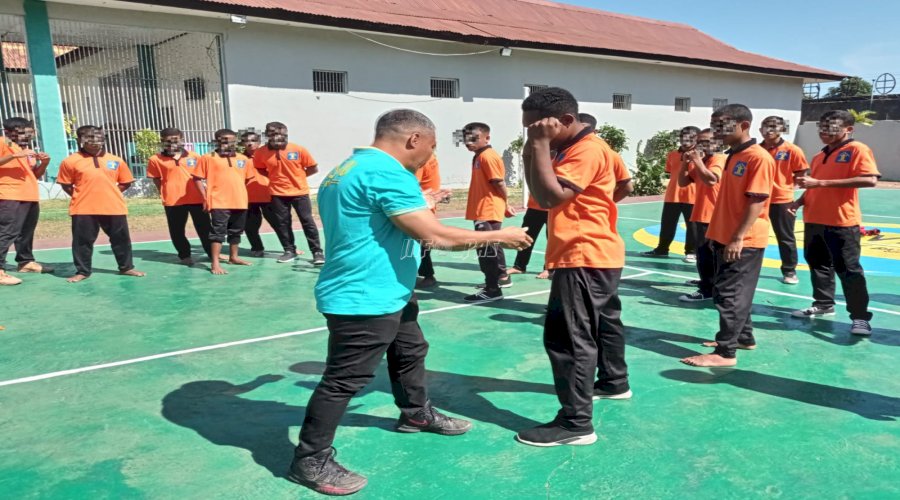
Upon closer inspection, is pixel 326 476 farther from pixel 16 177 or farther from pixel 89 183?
pixel 16 177

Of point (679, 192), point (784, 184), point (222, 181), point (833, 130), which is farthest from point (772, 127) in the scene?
point (222, 181)

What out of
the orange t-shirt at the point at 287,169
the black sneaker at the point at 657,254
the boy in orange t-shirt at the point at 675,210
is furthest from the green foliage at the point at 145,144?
the boy in orange t-shirt at the point at 675,210

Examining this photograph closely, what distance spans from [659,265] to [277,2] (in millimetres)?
12872

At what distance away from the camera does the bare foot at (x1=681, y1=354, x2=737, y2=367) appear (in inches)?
179

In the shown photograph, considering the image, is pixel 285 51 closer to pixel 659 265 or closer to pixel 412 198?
pixel 659 265

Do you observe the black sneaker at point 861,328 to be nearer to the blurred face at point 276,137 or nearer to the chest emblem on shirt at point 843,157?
the chest emblem on shirt at point 843,157

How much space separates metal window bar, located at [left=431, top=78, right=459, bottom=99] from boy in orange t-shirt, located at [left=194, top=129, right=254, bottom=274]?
12.3 m

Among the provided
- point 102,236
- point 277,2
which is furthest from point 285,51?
point 102,236

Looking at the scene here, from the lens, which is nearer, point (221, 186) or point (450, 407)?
point (450, 407)

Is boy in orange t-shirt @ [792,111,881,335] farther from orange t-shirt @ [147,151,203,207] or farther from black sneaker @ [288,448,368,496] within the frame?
orange t-shirt @ [147,151,203,207]

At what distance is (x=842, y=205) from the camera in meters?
5.30

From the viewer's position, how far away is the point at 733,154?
15.1 feet

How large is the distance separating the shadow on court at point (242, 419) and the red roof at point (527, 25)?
1301cm

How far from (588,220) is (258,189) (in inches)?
269
